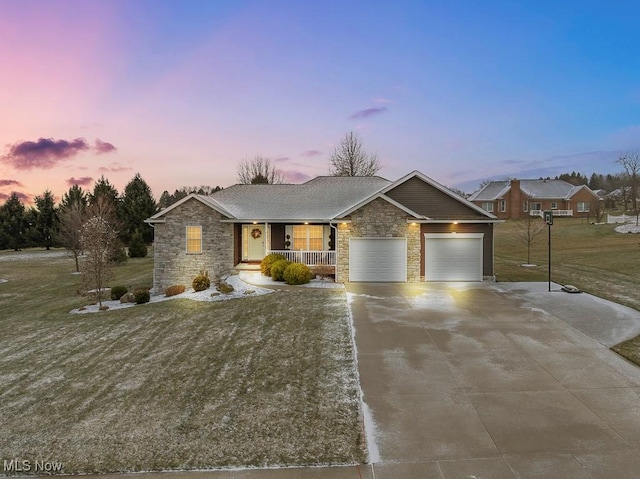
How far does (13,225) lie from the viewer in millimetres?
48438

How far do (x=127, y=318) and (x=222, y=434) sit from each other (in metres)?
11.2

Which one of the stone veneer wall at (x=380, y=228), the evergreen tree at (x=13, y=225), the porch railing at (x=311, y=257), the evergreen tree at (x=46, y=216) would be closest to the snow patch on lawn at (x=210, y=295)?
the porch railing at (x=311, y=257)

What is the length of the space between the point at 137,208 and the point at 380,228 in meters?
34.3

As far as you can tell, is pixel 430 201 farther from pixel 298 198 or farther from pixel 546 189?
pixel 546 189

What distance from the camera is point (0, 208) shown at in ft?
160

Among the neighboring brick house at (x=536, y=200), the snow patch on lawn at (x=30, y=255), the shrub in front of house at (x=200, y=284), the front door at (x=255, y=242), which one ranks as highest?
the neighboring brick house at (x=536, y=200)

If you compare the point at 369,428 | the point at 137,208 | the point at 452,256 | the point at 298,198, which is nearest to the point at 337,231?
the point at 298,198

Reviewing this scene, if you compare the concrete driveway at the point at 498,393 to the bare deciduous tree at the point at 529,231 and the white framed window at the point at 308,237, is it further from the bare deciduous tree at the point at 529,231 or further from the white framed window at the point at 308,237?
the bare deciduous tree at the point at 529,231

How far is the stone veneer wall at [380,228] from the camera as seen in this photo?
61.7 ft

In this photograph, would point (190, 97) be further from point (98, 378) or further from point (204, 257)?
point (98, 378)

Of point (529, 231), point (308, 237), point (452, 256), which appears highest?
point (529, 231)

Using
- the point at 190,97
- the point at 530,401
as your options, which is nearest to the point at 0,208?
the point at 190,97

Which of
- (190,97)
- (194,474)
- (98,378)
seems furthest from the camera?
(190,97)

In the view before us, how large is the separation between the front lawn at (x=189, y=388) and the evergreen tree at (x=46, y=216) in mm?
40557
